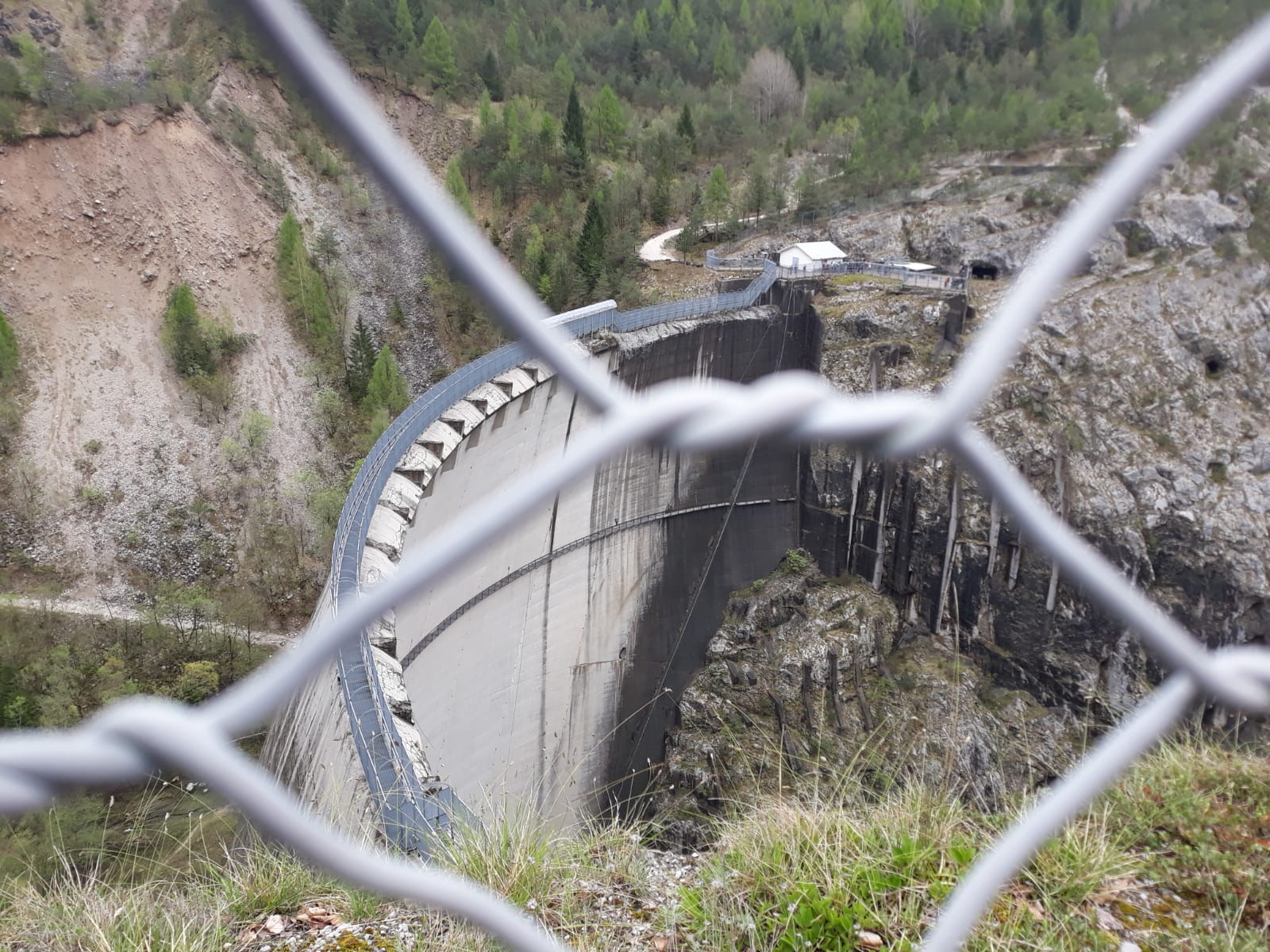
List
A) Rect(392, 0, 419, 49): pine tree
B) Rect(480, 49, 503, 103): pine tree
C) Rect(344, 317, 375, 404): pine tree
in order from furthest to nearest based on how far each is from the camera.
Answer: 1. Rect(480, 49, 503, 103): pine tree
2. Rect(392, 0, 419, 49): pine tree
3. Rect(344, 317, 375, 404): pine tree

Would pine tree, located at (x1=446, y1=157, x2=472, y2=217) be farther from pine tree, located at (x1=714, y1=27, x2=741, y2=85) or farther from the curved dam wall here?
pine tree, located at (x1=714, y1=27, x2=741, y2=85)

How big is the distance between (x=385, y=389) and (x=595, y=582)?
5.94 meters

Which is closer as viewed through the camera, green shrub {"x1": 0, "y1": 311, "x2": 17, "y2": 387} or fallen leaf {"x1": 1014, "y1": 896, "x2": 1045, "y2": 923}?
fallen leaf {"x1": 1014, "y1": 896, "x2": 1045, "y2": 923}

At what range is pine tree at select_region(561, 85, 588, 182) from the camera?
1482 centimetres

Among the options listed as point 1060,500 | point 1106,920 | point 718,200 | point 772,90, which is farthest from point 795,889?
point 772,90

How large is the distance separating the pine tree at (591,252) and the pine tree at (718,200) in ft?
7.75

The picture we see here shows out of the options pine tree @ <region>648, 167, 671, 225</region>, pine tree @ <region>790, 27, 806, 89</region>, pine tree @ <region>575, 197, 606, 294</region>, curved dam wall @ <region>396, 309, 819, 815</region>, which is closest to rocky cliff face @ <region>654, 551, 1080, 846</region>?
curved dam wall @ <region>396, 309, 819, 815</region>

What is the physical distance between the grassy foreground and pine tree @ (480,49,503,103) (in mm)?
19033

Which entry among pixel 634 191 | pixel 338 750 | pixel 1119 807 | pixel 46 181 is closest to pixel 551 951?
pixel 1119 807

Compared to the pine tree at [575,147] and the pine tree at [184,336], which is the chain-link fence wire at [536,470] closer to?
the pine tree at [184,336]

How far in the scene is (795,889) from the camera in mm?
1145

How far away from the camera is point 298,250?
42.0ft

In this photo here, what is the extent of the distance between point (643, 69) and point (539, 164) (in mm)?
6725

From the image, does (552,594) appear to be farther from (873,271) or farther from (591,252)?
(873,271)
